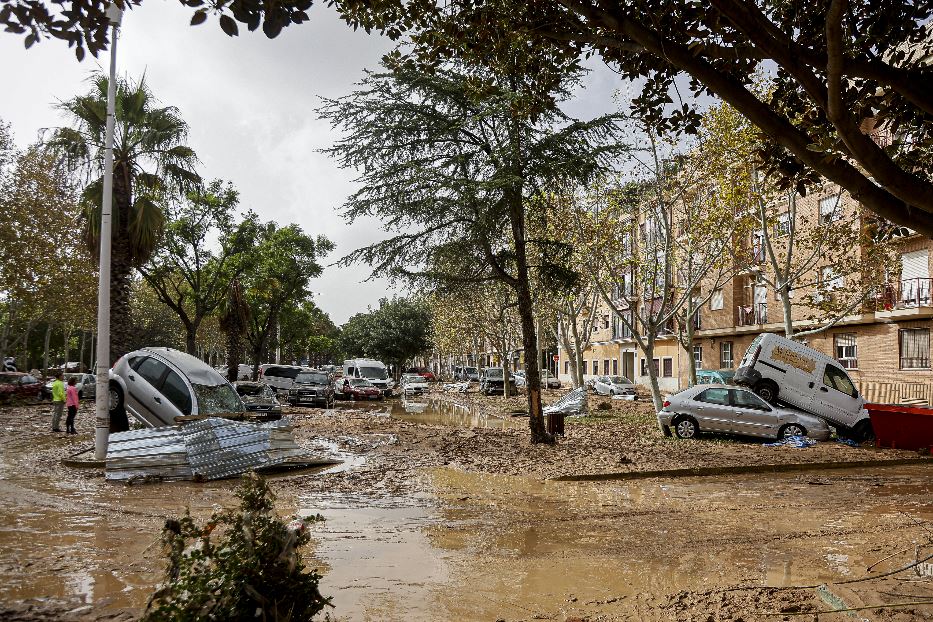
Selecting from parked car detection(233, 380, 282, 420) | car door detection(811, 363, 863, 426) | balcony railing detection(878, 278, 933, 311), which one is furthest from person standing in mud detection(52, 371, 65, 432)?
balcony railing detection(878, 278, 933, 311)

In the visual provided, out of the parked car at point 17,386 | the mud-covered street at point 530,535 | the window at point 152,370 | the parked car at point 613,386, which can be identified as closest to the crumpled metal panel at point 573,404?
the mud-covered street at point 530,535

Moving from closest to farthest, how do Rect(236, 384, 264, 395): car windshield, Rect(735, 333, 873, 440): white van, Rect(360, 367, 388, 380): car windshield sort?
Rect(735, 333, 873, 440): white van, Rect(236, 384, 264, 395): car windshield, Rect(360, 367, 388, 380): car windshield

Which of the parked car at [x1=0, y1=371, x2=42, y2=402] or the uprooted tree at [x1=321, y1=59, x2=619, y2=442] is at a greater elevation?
the uprooted tree at [x1=321, y1=59, x2=619, y2=442]

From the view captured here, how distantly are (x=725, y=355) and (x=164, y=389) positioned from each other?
114 ft

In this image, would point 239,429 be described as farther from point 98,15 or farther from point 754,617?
point 754,617

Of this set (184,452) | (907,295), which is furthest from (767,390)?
(907,295)

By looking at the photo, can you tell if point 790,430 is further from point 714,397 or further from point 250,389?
point 250,389

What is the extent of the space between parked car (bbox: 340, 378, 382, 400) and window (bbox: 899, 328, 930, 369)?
Answer: 84.3 ft

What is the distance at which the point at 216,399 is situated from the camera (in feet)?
48.6

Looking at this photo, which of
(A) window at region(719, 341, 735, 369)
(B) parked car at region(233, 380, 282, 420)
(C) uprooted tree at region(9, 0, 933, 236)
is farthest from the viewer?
(A) window at region(719, 341, 735, 369)

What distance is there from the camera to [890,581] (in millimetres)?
5281

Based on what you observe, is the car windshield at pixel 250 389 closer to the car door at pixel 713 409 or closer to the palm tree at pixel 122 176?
the palm tree at pixel 122 176

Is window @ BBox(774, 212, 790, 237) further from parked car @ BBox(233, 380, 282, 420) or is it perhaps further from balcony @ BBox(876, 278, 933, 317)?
parked car @ BBox(233, 380, 282, 420)

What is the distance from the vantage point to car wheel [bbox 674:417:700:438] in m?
16.3
